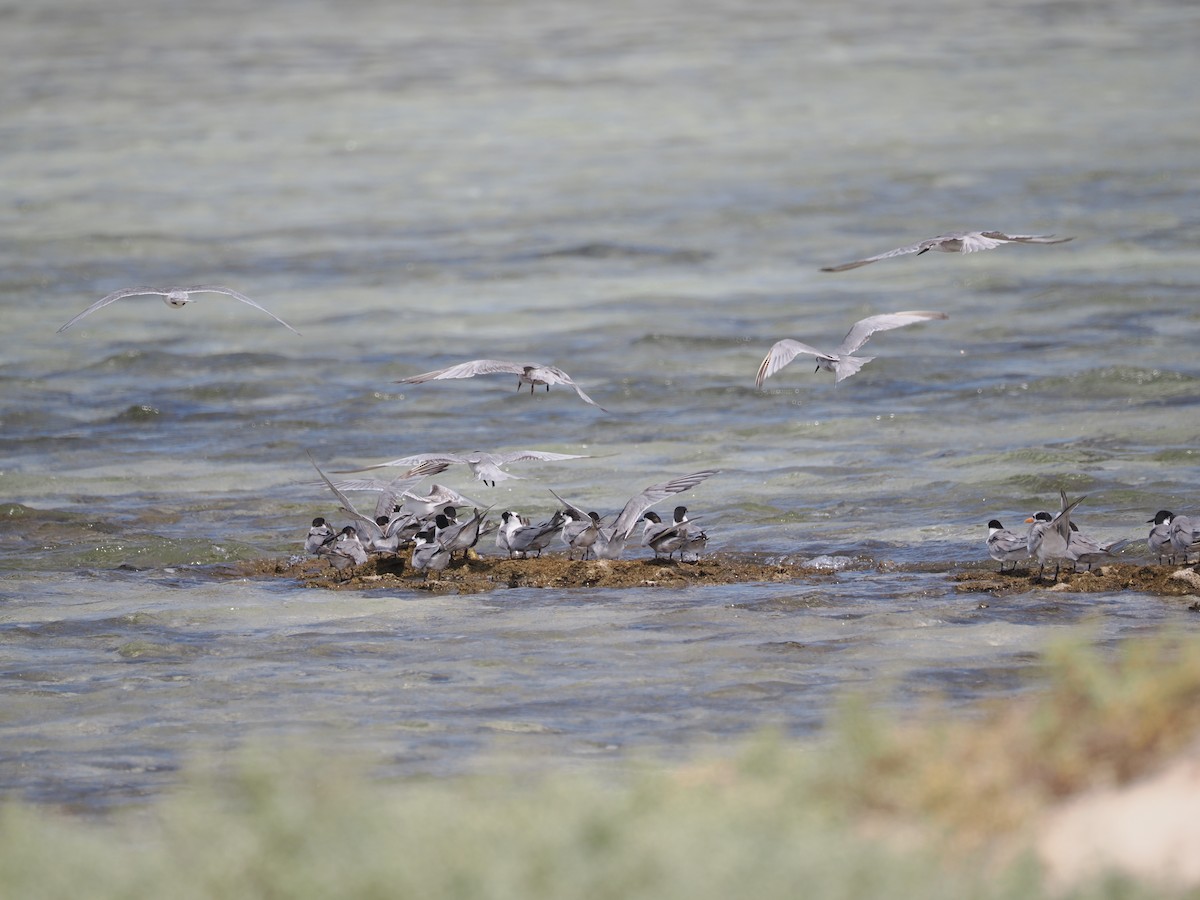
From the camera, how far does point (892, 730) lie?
6.73m

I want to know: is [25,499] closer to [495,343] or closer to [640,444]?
[640,444]

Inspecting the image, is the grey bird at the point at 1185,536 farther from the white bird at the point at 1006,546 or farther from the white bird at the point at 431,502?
the white bird at the point at 431,502

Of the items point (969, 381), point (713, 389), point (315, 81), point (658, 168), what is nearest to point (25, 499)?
point (713, 389)

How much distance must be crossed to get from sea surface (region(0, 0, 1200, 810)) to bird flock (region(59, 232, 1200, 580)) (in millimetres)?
401

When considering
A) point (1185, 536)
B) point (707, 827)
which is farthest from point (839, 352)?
point (707, 827)

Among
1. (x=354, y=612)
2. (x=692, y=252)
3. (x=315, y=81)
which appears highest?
(x=315, y=81)

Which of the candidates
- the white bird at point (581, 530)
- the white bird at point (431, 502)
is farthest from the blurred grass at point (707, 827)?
the white bird at point (431, 502)

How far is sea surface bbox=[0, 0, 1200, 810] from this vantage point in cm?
936

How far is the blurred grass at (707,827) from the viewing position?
5.32 metres

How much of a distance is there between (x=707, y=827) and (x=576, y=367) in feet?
44.6

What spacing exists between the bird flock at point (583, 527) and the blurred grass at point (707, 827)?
3851 mm

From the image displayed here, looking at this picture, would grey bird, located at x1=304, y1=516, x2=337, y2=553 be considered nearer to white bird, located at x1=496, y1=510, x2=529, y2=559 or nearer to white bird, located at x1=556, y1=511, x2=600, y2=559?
white bird, located at x1=496, y1=510, x2=529, y2=559

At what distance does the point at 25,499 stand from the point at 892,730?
9.34 m

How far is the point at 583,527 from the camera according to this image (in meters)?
11.4
